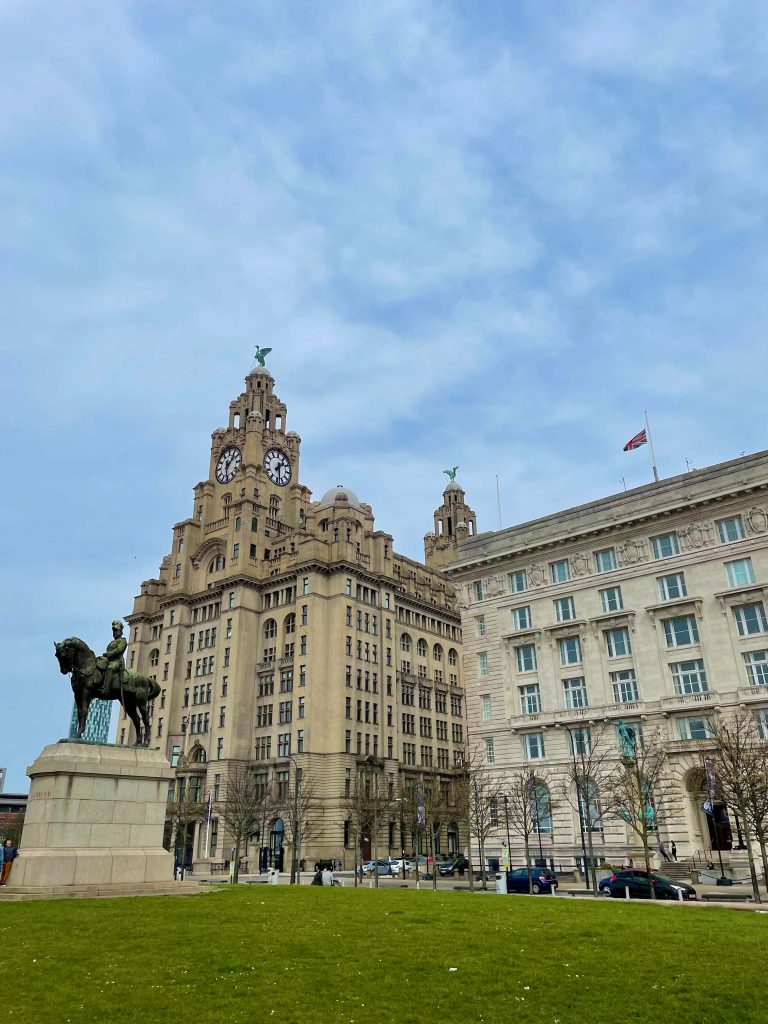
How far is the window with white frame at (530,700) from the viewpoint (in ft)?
207

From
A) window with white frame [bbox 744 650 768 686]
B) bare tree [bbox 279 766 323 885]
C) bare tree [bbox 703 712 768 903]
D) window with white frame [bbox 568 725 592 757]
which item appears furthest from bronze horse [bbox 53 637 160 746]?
bare tree [bbox 279 766 323 885]

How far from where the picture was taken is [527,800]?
57.6 metres

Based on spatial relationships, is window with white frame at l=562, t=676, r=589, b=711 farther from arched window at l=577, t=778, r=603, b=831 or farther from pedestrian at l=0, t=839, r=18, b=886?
pedestrian at l=0, t=839, r=18, b=886

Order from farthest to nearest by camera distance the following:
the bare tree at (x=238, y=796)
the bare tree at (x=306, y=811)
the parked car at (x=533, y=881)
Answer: the bare tree at (x=306, y=811) < the bare tree at (x=238, y=796) < the parked car at (x=533, y=881)

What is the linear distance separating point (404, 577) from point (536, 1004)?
103 metres

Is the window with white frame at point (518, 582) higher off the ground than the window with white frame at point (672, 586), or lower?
higher

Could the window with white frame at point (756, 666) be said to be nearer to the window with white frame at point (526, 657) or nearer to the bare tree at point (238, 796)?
the window with white frame at point (526, 657)

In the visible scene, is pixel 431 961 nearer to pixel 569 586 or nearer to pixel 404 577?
pixel 569 586

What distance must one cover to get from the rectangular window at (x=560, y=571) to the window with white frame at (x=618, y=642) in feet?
19.7

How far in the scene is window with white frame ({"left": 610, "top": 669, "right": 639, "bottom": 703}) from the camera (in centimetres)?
5809

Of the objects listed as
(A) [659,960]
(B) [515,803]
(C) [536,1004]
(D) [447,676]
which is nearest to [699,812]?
(B) [515,803]

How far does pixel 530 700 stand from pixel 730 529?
68.0 feet

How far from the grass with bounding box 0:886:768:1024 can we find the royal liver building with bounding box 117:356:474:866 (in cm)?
6892

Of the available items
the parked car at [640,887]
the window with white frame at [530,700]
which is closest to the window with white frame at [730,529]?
the window with white frame at [530,700]
